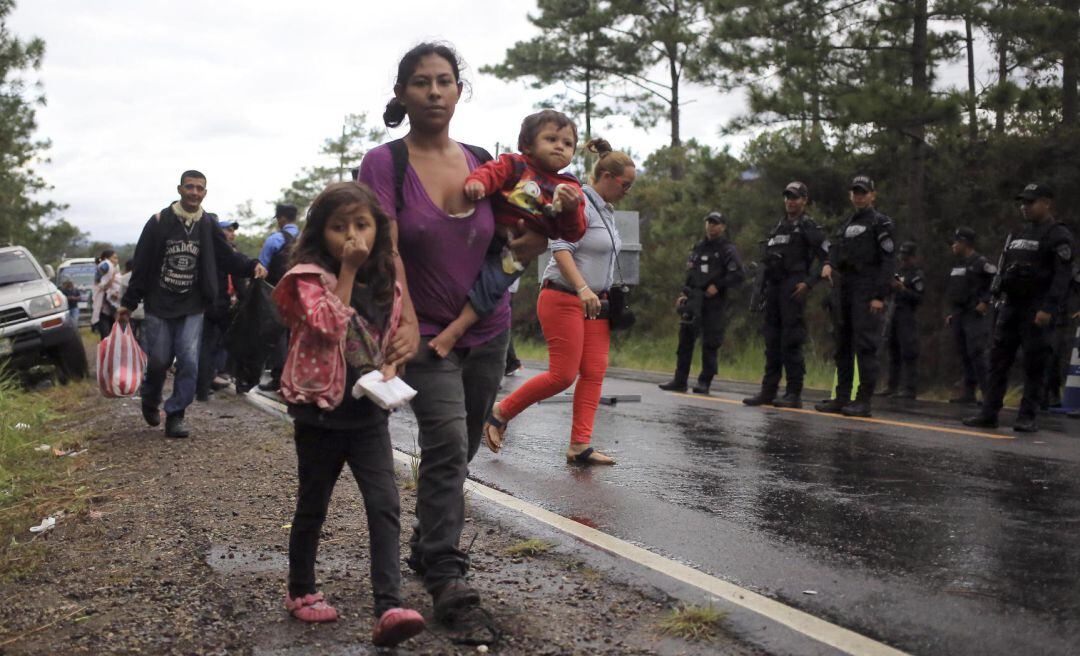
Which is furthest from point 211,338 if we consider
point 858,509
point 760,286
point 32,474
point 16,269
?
point 858,509

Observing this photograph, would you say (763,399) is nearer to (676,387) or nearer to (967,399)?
(676,387)

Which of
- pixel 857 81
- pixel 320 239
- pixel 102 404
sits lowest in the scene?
pixel 102 404

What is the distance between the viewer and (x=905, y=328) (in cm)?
1462

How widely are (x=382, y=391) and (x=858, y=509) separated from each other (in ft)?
10.6

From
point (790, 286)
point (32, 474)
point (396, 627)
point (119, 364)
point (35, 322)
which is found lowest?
point (32, 474)

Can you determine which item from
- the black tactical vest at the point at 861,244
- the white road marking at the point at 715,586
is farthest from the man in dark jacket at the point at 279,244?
the white road marking at the point at 715,586

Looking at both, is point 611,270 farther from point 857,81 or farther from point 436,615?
point 857,81

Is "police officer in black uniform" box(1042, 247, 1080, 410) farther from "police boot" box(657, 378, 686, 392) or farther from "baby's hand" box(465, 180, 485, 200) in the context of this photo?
"baby's hand" box(465, 180, 485, 200)

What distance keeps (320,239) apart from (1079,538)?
3691 millimetres

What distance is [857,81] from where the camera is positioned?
59.7 ft

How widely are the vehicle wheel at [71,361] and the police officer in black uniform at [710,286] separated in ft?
25.8

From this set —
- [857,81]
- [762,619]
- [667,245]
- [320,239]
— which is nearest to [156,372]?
[320,239]

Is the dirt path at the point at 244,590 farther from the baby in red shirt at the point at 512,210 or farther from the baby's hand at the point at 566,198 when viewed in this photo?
the baby's hand at the point at 566,198

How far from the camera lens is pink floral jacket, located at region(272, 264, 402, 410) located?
3559 millimetres
